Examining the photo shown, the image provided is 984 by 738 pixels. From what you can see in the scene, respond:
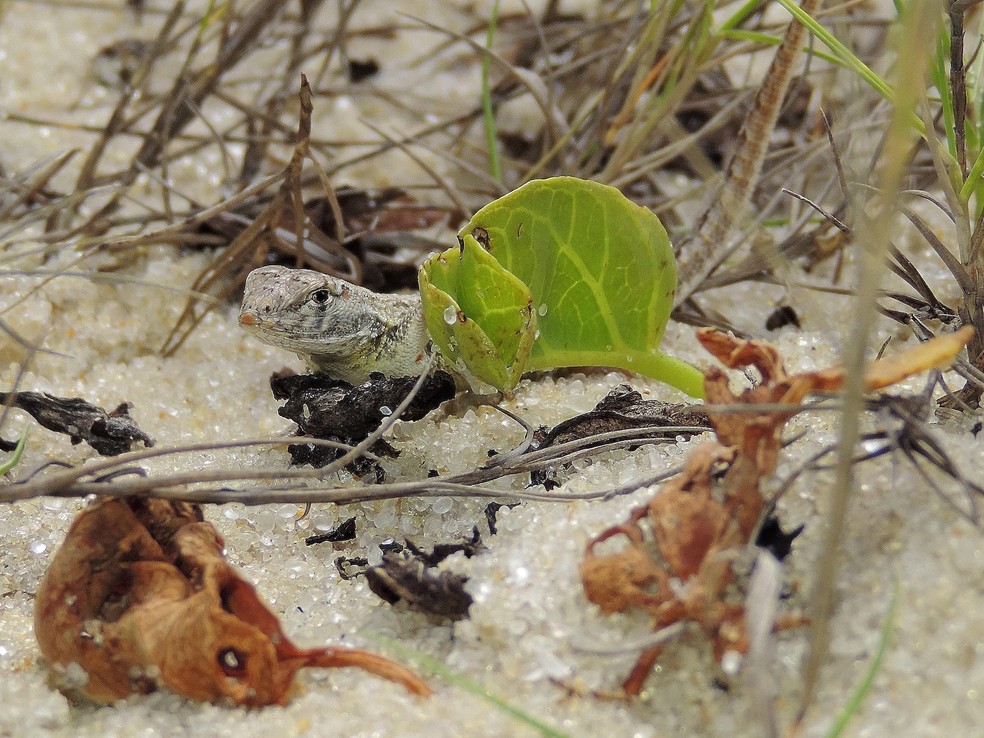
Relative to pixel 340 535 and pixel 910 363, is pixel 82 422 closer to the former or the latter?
pixel 340 535

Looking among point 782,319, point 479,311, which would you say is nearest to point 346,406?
point 479,311

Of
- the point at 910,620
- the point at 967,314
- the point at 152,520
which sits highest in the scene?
→ the point at 967,314

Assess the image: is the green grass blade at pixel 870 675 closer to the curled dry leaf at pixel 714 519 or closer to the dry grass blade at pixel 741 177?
the curled dry leaf at pixel 714 519

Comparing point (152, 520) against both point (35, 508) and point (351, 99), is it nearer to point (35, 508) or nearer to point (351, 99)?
point (35, 508)

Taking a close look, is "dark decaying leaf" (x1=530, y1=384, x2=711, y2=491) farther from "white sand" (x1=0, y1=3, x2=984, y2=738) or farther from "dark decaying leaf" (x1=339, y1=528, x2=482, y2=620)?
"dark decaying leaf" (x1=339, y1=528, x2=482, y2=620)

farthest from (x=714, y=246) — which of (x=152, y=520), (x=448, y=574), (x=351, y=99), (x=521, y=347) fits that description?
(x=351, y=99)

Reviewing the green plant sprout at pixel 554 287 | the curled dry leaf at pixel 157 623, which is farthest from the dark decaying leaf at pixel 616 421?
the curled dry leaf at pixel 157 623

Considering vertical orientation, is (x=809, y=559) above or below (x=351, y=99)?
above
